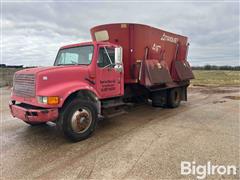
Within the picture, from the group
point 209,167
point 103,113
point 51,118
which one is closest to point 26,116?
point 51,118

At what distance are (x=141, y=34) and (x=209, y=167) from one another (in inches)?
179

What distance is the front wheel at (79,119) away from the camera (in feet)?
14.4

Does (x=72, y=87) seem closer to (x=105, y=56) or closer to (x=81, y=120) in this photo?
(x=81, y=120)

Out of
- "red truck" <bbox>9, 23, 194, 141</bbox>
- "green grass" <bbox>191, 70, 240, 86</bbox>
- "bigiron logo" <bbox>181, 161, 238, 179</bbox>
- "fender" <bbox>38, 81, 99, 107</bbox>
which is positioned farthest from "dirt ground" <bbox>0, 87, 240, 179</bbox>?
"green grass" <bbox>191, 70, 240, 86</bbox>

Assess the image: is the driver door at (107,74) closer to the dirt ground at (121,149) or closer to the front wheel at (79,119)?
the front wheel at (79,119)

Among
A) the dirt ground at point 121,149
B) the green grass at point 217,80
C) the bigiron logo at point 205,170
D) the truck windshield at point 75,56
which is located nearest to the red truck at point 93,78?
the truck windshield at point 75,56

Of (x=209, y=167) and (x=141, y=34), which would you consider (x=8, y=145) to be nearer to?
(x=209, y=167)

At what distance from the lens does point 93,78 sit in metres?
5.05

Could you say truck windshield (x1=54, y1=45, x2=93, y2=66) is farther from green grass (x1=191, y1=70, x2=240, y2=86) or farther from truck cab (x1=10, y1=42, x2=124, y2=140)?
green grass (x1=191, y1=70, x2=240, y2=86)

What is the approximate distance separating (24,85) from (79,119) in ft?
4.97

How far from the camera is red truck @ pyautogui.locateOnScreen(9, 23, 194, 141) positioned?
4.29m

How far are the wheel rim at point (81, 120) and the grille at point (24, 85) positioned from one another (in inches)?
40.9

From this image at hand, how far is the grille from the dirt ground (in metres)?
1.13

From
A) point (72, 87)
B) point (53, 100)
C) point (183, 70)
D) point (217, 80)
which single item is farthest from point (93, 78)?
point (217, 80)
